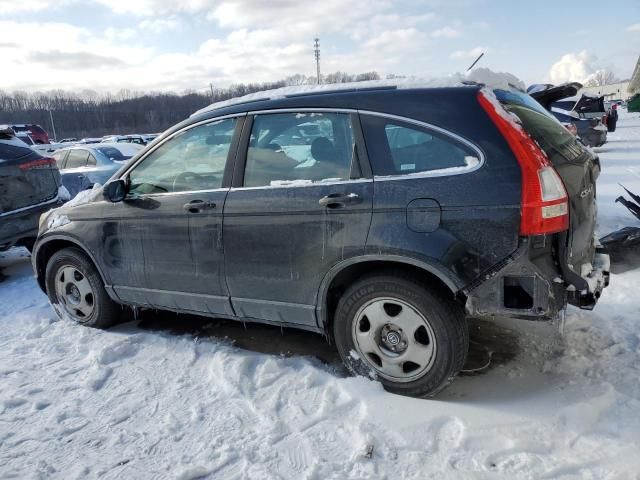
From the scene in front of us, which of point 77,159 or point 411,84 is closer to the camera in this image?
point 411,84

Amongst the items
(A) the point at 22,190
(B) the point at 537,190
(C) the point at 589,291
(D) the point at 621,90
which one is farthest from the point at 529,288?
(D) the point at 621,90

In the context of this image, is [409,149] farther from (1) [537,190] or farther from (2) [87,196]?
(2) [87,196]

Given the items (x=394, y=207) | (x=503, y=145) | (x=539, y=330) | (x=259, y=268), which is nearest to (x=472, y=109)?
(x=503, y=145)

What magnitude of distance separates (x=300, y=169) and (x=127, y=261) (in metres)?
1.77

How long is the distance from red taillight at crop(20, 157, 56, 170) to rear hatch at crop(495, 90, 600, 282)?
5.87m

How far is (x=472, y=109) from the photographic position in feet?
9.07

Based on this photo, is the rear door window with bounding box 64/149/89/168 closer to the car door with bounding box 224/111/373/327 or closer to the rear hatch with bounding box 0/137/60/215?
the rear hatch with bounding box 0/137/60/215

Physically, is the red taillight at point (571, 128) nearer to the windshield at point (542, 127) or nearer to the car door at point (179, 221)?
the windshield at point (542, 127)

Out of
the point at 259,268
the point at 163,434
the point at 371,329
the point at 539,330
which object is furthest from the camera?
the point at 539,330

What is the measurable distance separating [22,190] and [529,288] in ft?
20.1

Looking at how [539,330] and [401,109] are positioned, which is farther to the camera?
[539,330]

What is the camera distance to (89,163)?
1135cm

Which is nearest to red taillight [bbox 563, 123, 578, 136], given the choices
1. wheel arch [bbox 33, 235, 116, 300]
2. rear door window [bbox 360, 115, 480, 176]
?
rear door window [bbox 360, 115, 480, 176]

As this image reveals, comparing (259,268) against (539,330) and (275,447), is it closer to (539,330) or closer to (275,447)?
(275,447)
